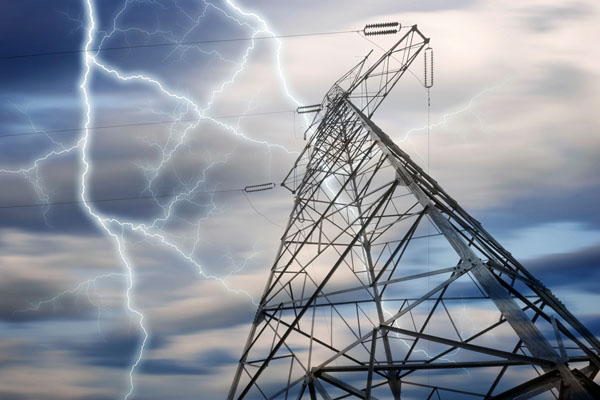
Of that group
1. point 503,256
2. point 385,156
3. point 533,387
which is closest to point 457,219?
point 503,256

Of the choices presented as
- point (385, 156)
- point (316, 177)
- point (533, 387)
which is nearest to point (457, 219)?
point (385, 156)

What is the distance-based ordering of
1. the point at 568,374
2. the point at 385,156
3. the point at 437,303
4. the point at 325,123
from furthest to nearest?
1. the point at 325,123
2. the point at 385,156
3. the point at 437,303
4. the point at 568,374

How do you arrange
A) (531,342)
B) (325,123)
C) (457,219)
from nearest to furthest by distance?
(531,342) < (457,219) < (325,123)

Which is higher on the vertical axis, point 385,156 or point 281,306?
point 385,156

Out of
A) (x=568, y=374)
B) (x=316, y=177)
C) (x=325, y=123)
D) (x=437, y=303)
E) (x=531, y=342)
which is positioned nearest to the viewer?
(x=568, y=374)

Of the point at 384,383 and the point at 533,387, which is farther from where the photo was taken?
the point at 384,383

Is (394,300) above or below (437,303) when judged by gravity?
above

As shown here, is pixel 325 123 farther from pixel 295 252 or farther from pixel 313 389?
pixel 313 389

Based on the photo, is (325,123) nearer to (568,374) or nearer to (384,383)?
(384,383)

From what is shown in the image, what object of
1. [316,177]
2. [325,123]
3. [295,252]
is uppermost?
[325,123]
